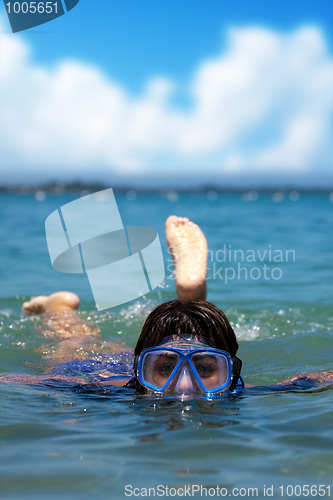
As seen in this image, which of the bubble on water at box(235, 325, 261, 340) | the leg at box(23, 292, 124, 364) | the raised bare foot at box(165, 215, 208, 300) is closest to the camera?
the raised bare foot at box(165, 215, 208, 300)

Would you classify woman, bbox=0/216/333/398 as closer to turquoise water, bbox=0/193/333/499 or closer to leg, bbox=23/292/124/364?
turquoise water, bbox=0/193/333/499

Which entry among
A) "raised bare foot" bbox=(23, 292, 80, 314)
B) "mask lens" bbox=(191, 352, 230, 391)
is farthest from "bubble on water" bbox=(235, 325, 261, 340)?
"mask lens" bbox=(191, 352, 230, 391)

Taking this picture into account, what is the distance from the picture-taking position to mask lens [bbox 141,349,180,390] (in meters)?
3.17

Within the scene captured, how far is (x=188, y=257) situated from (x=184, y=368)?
2325mm

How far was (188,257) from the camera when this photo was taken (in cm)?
539

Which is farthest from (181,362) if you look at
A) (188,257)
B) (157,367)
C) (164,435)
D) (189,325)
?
(188,257)

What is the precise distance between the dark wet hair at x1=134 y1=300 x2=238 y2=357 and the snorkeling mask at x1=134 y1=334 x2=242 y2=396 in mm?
58

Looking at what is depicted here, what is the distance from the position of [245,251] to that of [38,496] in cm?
1382

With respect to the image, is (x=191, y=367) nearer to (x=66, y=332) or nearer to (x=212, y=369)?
(x=212, y=369)

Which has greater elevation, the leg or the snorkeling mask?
the snorkeling mask

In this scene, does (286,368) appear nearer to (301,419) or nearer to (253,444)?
(301,419)

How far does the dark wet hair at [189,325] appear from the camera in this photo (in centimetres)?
332

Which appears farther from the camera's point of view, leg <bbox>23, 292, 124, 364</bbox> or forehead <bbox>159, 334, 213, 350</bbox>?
leg <bbox>23, 292, 124, 364</bbox>

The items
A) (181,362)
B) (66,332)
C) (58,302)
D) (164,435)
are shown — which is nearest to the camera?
(164,435)
